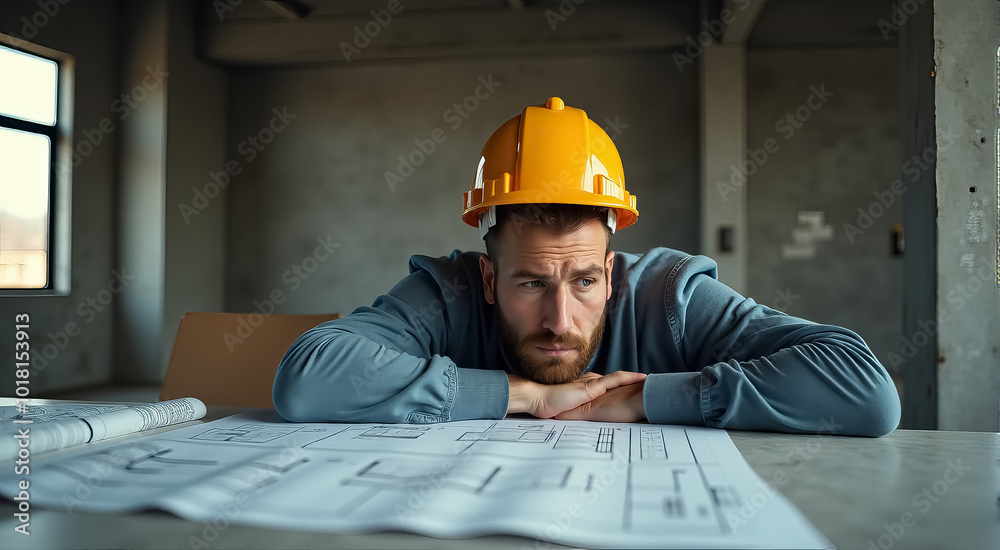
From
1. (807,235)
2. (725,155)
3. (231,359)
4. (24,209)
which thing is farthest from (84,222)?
(807,235)

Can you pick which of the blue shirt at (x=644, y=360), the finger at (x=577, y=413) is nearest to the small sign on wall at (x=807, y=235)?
the blue shirt at (x=644, y=360)

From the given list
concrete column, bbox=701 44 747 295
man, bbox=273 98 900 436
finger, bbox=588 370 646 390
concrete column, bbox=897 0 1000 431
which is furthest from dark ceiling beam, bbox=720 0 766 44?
finger, bbox=588 370 646 390

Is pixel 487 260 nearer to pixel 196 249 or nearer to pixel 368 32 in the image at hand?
pixel 368 32

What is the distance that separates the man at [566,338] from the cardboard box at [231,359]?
0.33 metres

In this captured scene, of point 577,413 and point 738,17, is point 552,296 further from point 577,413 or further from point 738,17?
point 738,17

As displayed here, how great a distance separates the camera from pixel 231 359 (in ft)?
6.08

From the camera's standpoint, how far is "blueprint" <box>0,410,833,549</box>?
0.67 meters

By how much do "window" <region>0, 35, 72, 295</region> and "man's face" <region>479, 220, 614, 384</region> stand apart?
5.26 metres

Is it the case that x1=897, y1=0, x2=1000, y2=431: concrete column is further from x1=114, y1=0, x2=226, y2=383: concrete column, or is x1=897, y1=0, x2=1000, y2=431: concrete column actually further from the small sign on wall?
x1=114, y1=0, x2=226, y2=383: concrete column

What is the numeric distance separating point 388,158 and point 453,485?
632cm

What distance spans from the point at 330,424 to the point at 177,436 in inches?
11.1

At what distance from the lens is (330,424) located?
1.31 m

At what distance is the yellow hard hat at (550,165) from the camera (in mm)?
1507

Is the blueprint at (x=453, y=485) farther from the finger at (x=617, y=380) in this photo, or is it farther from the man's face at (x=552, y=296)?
the man's face at (x=552, y=296)
